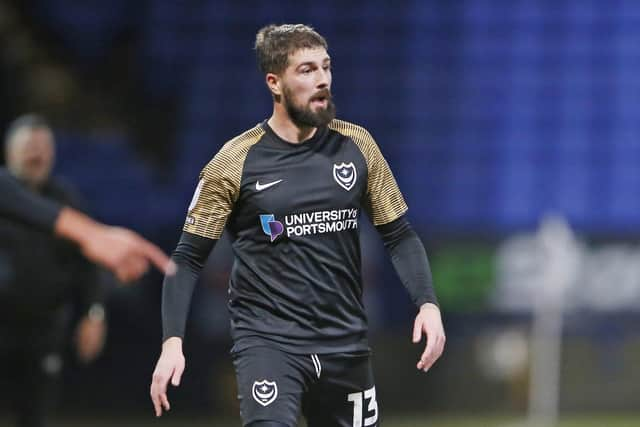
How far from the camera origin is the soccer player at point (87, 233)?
374cm

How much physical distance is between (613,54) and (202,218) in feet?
37.1

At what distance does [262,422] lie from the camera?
198 inches

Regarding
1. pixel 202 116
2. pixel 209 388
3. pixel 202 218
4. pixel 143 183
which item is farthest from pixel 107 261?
pixel 202 116

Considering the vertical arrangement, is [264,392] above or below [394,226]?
below

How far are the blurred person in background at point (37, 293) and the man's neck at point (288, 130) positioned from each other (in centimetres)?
301

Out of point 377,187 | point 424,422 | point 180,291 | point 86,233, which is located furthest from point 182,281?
point 424,422

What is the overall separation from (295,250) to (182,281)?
18.4 inches

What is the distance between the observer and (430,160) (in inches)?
585

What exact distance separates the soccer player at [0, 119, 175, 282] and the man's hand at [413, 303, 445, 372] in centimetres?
133

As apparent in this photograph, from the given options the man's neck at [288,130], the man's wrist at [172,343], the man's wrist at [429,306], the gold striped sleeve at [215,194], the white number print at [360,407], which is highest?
the man's neck at [288,130]

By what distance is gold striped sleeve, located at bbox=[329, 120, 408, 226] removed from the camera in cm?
536

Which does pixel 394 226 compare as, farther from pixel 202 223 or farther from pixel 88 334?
pixel 88 334

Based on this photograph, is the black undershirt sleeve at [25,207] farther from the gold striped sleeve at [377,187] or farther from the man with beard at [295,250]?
the gold striped sleeve at [377,187]

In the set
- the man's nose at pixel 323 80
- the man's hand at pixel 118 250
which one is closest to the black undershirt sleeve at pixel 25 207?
the man's hand at pixel 118 250
